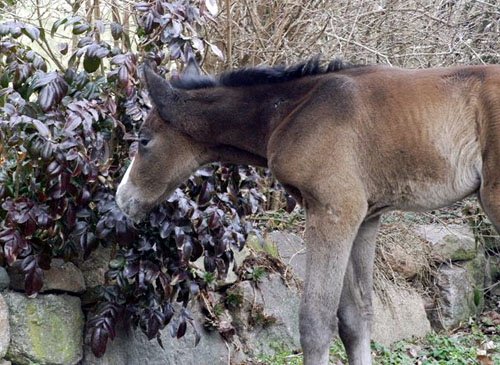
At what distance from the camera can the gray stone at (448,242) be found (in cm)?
828

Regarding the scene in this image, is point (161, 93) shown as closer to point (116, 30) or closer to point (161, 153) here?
point (161, 153)

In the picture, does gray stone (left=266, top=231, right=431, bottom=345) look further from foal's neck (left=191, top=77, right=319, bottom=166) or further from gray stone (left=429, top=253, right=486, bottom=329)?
foal's neck (left=191, top=77, right=319, bottom=166)

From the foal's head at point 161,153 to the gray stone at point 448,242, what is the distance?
402cm

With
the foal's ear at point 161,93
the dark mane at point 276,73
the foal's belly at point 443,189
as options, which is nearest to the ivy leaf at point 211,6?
the dark mane at point 276,73

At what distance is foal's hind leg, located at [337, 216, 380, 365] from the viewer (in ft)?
17.0

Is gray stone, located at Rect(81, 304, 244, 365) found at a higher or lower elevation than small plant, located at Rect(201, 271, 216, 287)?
lower

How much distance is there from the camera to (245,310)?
6586 millimetres

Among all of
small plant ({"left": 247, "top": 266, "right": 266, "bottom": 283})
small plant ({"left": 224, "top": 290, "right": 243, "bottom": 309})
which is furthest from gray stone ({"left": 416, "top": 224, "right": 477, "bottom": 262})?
small plant ({"left": 224, "top": 290, "right": 243, "bottom": 309})

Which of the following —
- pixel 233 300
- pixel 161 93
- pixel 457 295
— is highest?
pixel 161 93

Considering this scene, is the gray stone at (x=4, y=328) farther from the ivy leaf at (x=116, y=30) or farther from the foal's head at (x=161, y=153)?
the ivy leaf at (x=116, y=30)

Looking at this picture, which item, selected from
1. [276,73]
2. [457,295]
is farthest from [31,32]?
[457,295]

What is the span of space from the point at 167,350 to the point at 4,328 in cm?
137

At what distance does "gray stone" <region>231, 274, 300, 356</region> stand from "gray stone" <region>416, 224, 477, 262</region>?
2.24 meters

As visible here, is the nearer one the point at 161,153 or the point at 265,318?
the point at 161,153
